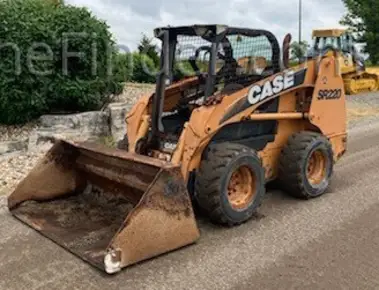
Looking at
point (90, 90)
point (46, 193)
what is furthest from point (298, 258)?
point (90, 90)

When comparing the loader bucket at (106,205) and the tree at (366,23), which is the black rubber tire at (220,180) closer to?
the loader bucket at (106,205)

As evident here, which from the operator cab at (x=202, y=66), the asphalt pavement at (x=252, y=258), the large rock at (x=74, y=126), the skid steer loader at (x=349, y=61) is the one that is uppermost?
the skid steer loader at (x=349, y=61)

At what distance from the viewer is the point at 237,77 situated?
5.42 metres

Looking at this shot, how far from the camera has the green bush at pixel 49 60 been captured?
881 cm

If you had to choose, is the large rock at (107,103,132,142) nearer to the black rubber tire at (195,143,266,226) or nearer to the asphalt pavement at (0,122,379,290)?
the asphalt pavement at (0,122,379,290)

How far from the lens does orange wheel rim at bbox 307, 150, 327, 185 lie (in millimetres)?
5836

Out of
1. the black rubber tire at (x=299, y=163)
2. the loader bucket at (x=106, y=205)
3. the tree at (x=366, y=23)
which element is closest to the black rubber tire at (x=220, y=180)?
the loader bucket at (x=106, y=205)

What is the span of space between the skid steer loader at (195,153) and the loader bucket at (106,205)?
1 centimetres

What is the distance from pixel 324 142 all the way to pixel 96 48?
5335 millimetres

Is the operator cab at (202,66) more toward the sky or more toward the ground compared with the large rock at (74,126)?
more toward the sky

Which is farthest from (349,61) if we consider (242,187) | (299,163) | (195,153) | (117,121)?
(195,153)

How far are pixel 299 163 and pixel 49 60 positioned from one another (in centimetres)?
538

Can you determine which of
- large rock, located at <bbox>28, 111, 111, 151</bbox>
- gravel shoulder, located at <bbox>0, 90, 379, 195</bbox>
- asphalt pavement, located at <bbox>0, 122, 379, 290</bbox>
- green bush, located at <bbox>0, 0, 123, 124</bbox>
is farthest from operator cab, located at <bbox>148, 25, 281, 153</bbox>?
green bush, located at <bbox>0, 0, 123, 124</bbox>

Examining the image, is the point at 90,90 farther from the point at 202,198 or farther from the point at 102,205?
the point at 202,198
